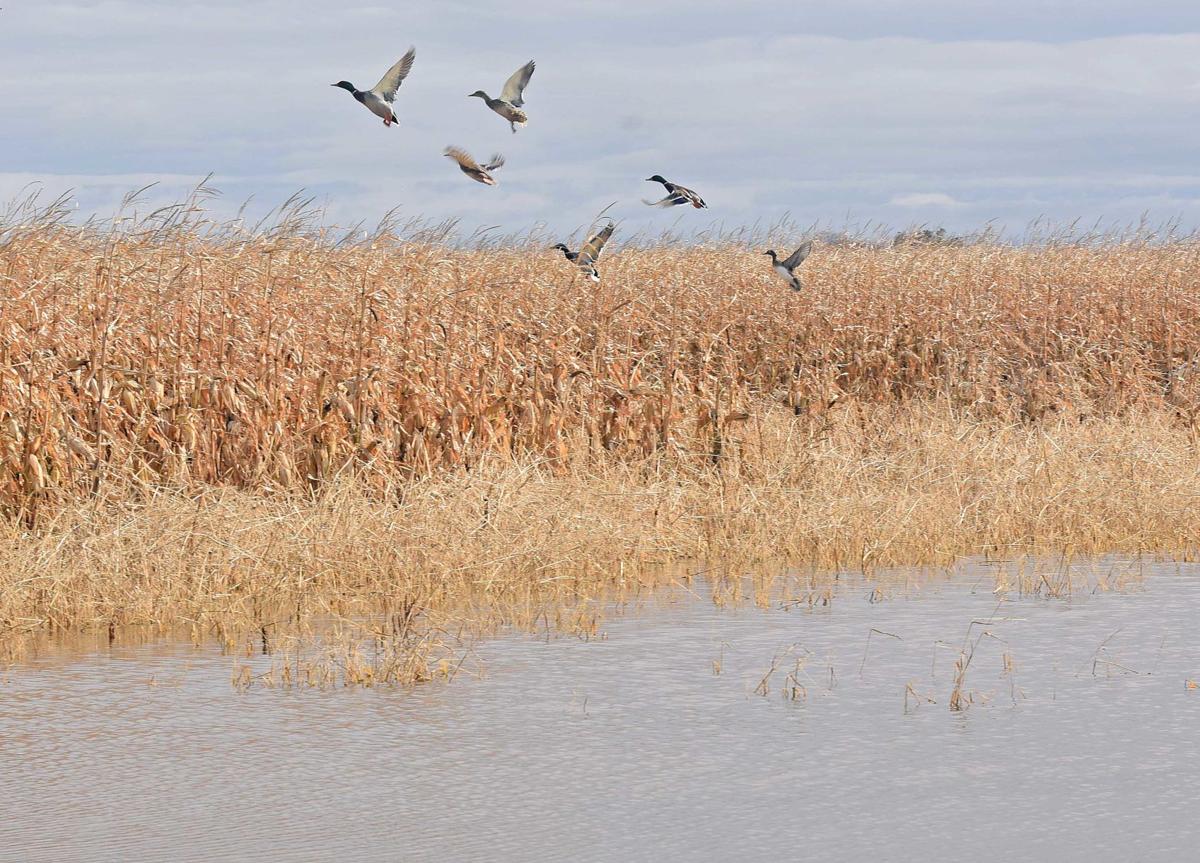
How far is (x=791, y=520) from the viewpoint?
11125 millimetres

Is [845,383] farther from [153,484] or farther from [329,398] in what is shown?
[153,484]

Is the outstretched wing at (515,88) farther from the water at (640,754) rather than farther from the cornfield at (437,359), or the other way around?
the water at (640,754)

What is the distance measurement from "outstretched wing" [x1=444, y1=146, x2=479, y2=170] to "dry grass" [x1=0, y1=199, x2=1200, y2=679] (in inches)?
46.7

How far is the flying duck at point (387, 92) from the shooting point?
14266 mm

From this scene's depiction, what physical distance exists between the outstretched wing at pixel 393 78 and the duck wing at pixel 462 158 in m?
0.80

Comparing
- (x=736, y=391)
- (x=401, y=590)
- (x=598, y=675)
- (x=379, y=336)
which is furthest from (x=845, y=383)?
(x=598, y=675)

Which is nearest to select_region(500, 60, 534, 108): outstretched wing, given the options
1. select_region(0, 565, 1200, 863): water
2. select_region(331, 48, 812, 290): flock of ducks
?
select_region(331, 48, 812, 290): flock of ducks

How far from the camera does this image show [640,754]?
5852 mm

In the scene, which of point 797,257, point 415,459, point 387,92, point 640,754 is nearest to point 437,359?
point 415,459

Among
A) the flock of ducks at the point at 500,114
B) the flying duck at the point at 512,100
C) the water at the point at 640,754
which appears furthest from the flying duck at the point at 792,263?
the water at the point at 640,754

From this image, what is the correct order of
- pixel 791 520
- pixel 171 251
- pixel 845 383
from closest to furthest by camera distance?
pixel 791 520 < pixel 171 251 < pixel 845 383

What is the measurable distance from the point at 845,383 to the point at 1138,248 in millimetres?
10274

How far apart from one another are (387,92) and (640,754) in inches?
390

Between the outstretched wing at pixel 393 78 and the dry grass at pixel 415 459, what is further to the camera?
the outstretched wing at pixel 393 78
